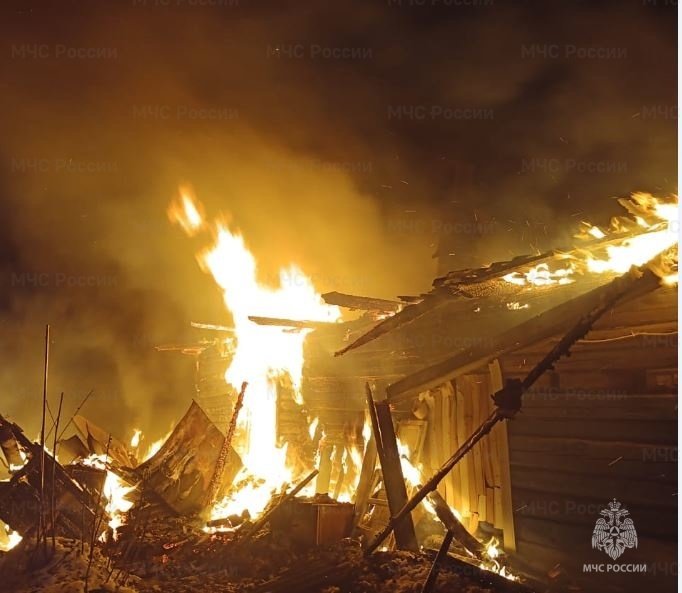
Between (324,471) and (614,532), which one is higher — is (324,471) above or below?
above

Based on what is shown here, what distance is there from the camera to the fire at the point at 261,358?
45.2 ft

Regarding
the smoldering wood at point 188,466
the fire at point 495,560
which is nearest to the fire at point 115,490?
the smoldering wood at point 188,466

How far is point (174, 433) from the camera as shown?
1313 cm

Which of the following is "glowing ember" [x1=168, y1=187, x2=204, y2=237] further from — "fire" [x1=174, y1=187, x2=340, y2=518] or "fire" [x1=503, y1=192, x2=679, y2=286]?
"fire" [x1=503, y1=192, x2=679, y2=286]

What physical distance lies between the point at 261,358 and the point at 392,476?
7886mm

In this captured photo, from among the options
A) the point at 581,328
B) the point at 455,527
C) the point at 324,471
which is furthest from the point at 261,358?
the point at 581,328

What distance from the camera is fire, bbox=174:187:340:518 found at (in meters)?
13.8

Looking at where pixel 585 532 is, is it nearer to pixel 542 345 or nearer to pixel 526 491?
pixel 526 491

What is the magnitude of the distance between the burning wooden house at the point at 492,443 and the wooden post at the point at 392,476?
0.02 metres

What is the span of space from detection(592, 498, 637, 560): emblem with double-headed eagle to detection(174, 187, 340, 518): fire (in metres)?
7.11

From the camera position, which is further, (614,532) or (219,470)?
(219,470)

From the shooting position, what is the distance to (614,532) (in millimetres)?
7793

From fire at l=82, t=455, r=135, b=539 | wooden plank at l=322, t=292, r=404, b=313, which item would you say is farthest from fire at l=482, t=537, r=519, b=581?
fire at l=82, t=455, r=135, b=539

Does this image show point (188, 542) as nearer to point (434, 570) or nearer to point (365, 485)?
point (365, 485)
